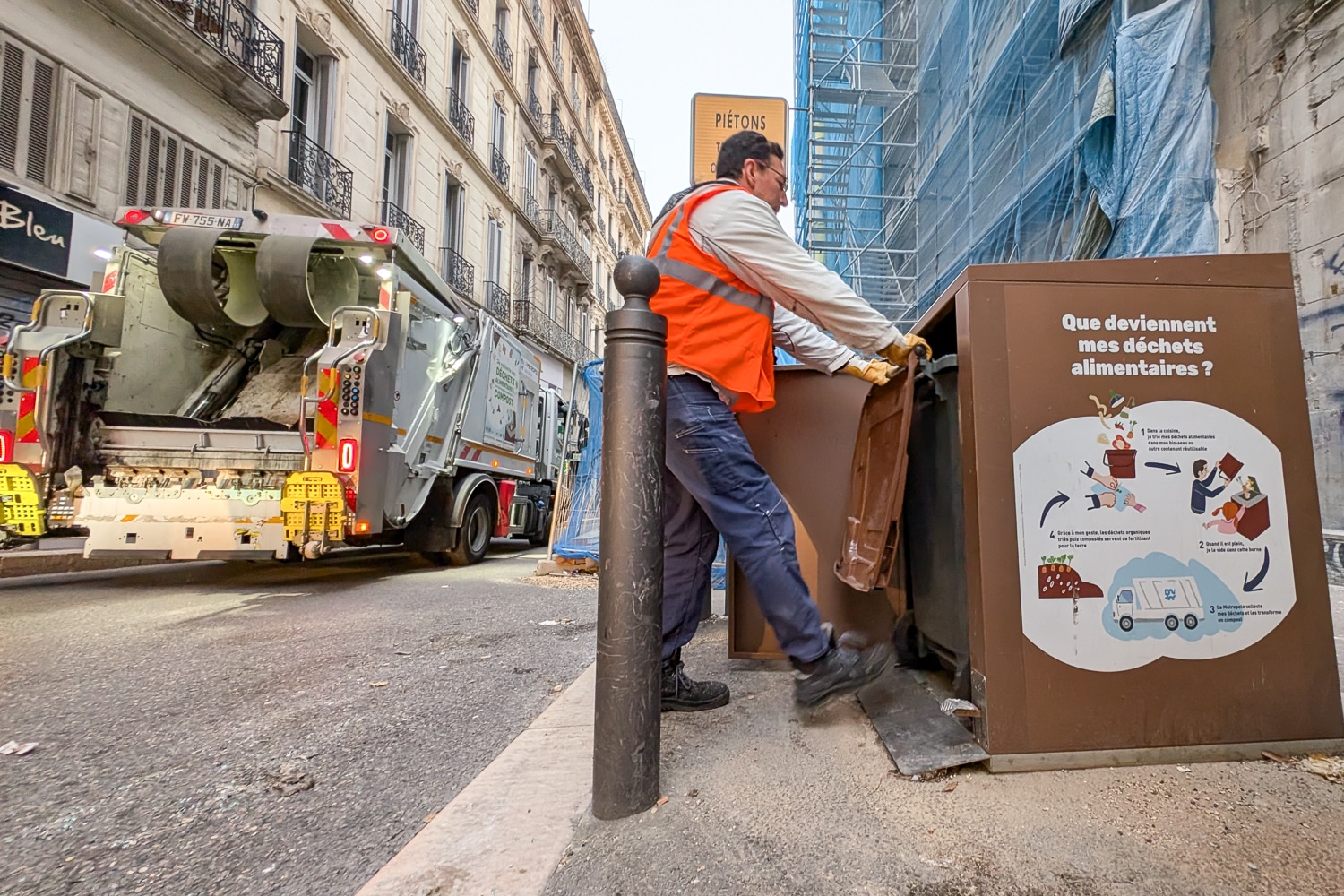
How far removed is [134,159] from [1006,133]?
37.8 ft

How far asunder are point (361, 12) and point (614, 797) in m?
16.0

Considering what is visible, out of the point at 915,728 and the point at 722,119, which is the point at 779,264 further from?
the point at 722,119

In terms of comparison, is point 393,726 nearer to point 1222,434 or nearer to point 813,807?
point 813,807

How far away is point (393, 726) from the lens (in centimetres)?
211

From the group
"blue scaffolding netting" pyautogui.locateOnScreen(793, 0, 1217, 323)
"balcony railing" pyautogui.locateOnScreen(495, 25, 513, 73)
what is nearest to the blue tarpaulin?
"blue scaffolding netting" pyautogui.locateOnScreen(793, 0, 1217, 323)

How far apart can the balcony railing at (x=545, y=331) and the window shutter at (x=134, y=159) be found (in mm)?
11038

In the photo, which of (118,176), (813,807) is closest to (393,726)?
(813,807)

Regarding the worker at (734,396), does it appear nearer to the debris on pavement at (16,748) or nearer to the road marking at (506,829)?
the road marking at (506,829)

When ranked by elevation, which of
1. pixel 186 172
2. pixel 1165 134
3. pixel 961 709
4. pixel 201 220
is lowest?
pixel 961 709

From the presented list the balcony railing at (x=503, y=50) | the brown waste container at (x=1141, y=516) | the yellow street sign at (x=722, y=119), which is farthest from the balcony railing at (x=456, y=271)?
the brown waste container at (x=1141, y=516)

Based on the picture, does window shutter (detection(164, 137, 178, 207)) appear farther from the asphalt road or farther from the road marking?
the road marking

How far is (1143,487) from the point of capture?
1653 millimetres

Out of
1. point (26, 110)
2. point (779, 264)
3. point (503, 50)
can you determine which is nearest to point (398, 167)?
point (503, 50)

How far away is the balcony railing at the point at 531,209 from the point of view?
2081cm
